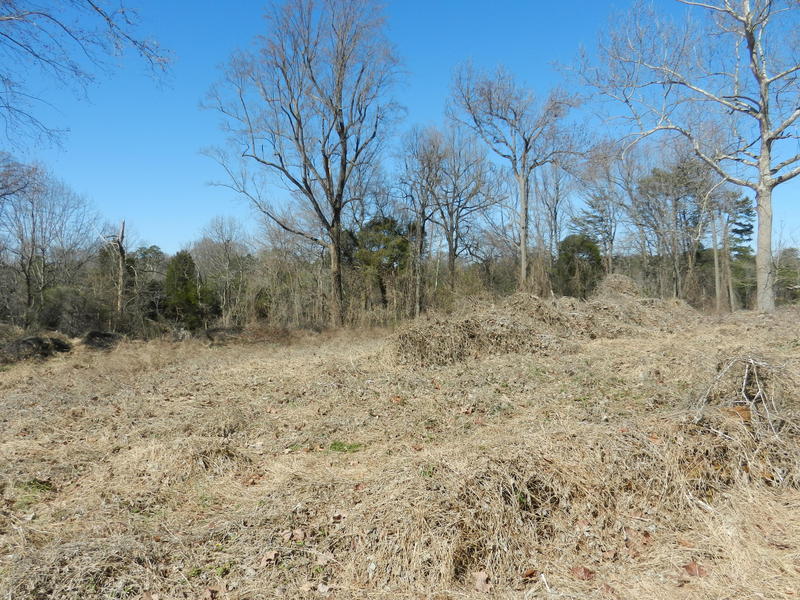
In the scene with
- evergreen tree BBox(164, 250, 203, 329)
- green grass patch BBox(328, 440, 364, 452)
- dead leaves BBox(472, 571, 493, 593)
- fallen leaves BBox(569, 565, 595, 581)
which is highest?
evergreen tree BBox(164, 250, 203, 329)

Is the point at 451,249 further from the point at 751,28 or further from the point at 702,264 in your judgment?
the point at 751,28

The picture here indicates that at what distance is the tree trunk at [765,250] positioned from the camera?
11805 millimetres

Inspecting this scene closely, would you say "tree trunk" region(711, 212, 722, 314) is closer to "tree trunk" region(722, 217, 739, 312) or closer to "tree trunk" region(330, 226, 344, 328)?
"tree trunk" region(722, 217, 739, 312)

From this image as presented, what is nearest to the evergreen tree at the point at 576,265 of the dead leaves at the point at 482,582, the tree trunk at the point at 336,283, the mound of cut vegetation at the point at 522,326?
the tree trunk at the point at 336,283

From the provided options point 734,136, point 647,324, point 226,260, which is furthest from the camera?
point 226,260

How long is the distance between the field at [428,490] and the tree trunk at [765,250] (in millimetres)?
5756

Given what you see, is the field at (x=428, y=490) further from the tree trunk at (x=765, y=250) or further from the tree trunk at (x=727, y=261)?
the tree trunk at (x=727, y=261)

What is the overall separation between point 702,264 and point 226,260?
27.6 m

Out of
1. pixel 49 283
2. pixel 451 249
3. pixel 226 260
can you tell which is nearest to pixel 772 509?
pixel 451 249

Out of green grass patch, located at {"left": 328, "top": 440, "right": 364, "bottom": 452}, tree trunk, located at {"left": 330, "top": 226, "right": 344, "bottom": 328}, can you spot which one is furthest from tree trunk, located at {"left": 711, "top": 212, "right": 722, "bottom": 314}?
green grass patch, located at {"left": 328, "top": 440, "right": 364, "bottom": 452}

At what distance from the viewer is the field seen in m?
3.00

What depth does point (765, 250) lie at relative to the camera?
1187 cm

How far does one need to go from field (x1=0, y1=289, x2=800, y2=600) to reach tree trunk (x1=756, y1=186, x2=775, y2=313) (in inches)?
227

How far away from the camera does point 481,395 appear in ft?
21.0
